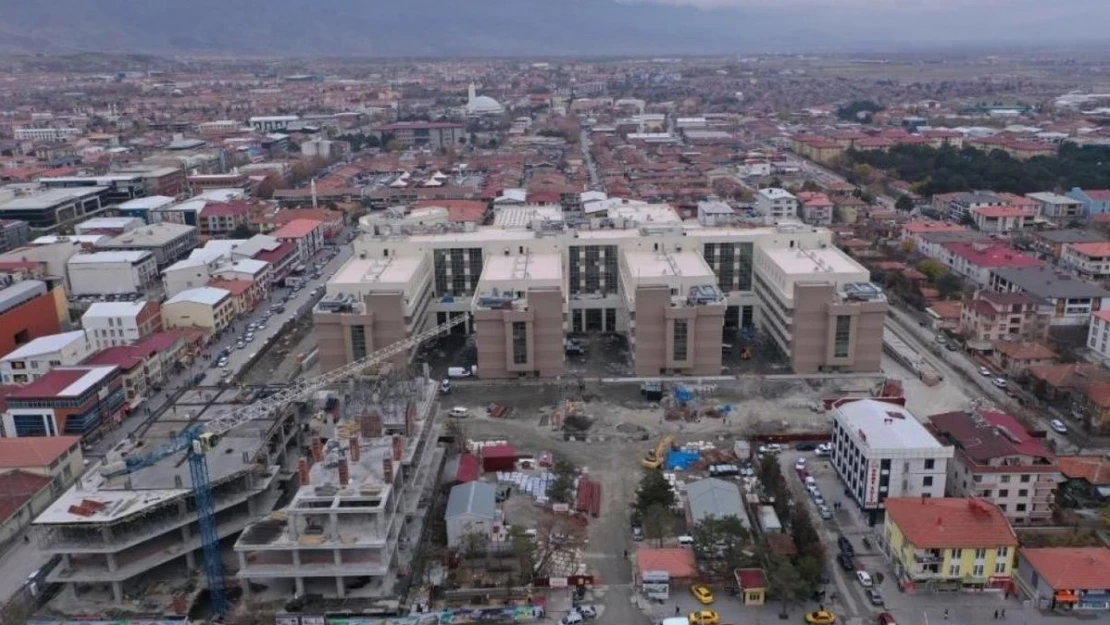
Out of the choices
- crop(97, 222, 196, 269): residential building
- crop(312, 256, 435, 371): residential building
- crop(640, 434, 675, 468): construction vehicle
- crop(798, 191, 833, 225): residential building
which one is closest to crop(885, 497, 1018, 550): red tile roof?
crop(640, 434, 675, 468): construction vehicle

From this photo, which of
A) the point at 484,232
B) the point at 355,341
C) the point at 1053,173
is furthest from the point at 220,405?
the point at 1053,173

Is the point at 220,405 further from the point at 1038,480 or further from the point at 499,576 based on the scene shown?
the point at 1038,480

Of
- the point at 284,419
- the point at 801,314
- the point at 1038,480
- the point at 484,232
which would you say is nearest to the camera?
the point at 1038,480

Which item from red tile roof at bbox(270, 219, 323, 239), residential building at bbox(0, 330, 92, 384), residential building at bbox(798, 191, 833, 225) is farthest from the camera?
residential building at bbox(798, 191, 833, 225)

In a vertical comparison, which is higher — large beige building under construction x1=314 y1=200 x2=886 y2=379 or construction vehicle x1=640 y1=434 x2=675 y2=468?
large beige building under construction x1=314 y1=200 x2=886 y2=379

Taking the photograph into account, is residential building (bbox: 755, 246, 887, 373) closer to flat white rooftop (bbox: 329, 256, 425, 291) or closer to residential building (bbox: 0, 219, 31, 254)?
flat white rooftop (bbox: 329, 256, 425, 291)

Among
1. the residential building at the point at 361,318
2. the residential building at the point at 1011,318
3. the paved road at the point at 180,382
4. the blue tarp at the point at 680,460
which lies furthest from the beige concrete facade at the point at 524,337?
the residential building at the point at 1011,318

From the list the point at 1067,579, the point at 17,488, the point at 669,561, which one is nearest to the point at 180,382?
the point at 17,488
